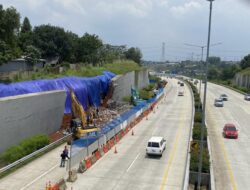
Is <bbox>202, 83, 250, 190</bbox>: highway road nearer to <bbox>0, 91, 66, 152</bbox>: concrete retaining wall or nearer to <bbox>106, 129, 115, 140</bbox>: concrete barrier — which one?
<bbox>106, 129, 115, 140</bbox>: concrete barrier

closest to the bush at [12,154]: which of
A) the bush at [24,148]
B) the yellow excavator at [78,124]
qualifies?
the bush at [24,148]

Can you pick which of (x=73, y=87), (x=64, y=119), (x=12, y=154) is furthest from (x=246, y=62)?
(x=12, y=154)

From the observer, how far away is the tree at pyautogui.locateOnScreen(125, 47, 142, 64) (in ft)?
552

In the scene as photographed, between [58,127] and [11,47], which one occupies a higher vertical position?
[11,47]

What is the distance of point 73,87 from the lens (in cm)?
4769

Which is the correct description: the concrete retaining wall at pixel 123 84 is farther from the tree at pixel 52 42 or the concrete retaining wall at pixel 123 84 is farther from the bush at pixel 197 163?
the bush at pixel 197 163

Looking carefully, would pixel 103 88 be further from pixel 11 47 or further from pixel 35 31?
pixel 35 31

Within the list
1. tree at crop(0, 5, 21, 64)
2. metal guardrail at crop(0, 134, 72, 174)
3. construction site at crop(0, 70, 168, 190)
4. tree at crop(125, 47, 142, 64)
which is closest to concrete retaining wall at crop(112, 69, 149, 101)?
construction site at crop(0, 70, 168, 190)

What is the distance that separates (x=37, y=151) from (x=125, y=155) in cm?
728

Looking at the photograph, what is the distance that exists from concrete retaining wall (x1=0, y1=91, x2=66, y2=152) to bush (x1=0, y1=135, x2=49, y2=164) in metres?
0.98

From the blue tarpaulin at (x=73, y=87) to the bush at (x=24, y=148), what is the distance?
5.38 m

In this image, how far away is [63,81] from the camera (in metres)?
45.8

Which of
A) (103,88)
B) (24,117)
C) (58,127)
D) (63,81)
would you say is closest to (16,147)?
(24,117)

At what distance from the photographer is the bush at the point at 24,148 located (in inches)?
1133
